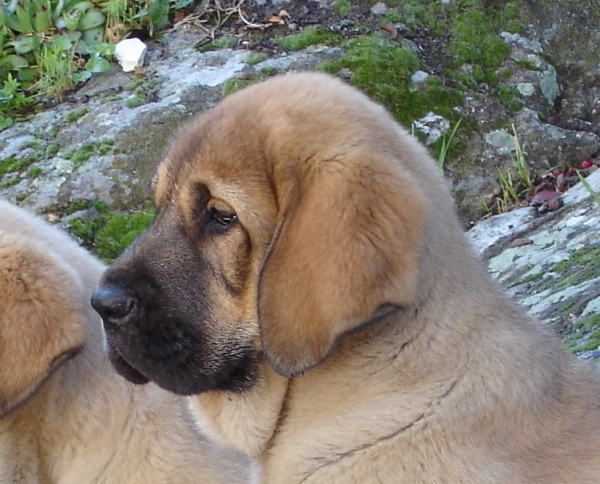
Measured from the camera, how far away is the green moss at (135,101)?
341 inches

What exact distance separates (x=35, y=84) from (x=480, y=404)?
255 inches

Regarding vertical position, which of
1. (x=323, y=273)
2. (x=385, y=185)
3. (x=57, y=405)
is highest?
(x=385, y=185)

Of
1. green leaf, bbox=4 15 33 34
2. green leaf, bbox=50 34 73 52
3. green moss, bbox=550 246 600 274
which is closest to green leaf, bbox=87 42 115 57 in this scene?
green leaf, bbox=50 34 73 52

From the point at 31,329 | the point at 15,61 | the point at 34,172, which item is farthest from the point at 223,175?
the point at 15,61

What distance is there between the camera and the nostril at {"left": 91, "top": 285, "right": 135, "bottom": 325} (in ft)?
12.6

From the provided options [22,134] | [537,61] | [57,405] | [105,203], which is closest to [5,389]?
[57,405]

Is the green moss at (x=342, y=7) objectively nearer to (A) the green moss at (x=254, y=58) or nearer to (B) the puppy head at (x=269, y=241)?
(A) the green moss at (x=254, y=58)

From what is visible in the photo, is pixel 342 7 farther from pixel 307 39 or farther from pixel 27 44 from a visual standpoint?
pixel 27 44

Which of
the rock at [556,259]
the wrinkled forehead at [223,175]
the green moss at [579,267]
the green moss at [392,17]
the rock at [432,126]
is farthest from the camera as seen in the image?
the green moss at [392,17]

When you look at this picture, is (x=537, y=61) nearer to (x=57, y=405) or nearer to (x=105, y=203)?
(x=105, y=203)

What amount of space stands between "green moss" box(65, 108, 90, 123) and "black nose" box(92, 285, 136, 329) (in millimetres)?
5061

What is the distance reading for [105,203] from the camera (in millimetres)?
7977

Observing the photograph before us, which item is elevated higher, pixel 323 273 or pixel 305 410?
pixel 323 273

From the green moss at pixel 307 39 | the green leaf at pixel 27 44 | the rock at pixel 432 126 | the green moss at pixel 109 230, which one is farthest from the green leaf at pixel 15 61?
the rock at pixel 432 126
